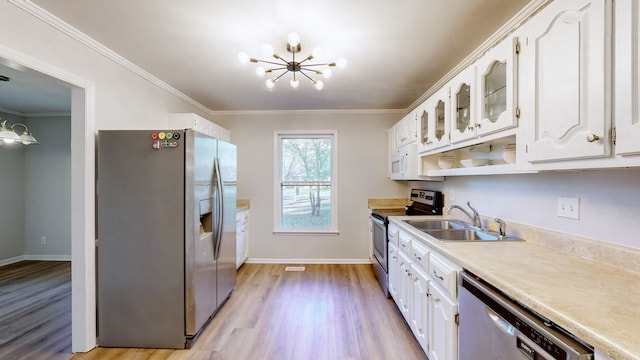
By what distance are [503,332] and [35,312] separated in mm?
3921

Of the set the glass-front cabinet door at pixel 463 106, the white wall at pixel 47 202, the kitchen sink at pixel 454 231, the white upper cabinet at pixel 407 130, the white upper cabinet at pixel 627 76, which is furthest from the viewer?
the white wall at pixel 47 202

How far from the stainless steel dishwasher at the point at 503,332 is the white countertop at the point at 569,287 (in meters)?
0.05

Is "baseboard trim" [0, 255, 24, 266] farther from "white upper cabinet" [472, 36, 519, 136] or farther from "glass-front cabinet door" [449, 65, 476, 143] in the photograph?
"white upper cabinet" [472, 36, 519, 136]

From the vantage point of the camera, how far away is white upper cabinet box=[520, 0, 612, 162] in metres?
0.99

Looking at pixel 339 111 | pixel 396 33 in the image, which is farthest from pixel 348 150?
pixel 396 33

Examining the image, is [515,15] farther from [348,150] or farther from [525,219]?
[348,150]

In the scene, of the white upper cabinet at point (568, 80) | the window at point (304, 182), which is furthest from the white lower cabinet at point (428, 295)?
the window at point (304, 182)

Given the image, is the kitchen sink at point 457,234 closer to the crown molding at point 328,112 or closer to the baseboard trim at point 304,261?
the baseboard trim at point 304,261

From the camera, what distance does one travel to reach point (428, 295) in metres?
1.82

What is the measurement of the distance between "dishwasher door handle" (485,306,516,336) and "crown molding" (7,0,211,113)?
10.1ft

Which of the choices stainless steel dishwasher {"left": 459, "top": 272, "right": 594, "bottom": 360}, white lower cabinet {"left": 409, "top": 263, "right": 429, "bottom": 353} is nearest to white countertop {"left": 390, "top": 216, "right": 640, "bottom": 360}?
stainless steel dishwasher {"left": 459, "top": 272, "right": 594, "bottom": 360}

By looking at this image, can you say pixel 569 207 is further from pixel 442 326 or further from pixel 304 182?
pixel 304 182

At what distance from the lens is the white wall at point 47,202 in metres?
4.27

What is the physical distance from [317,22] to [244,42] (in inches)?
25.3
